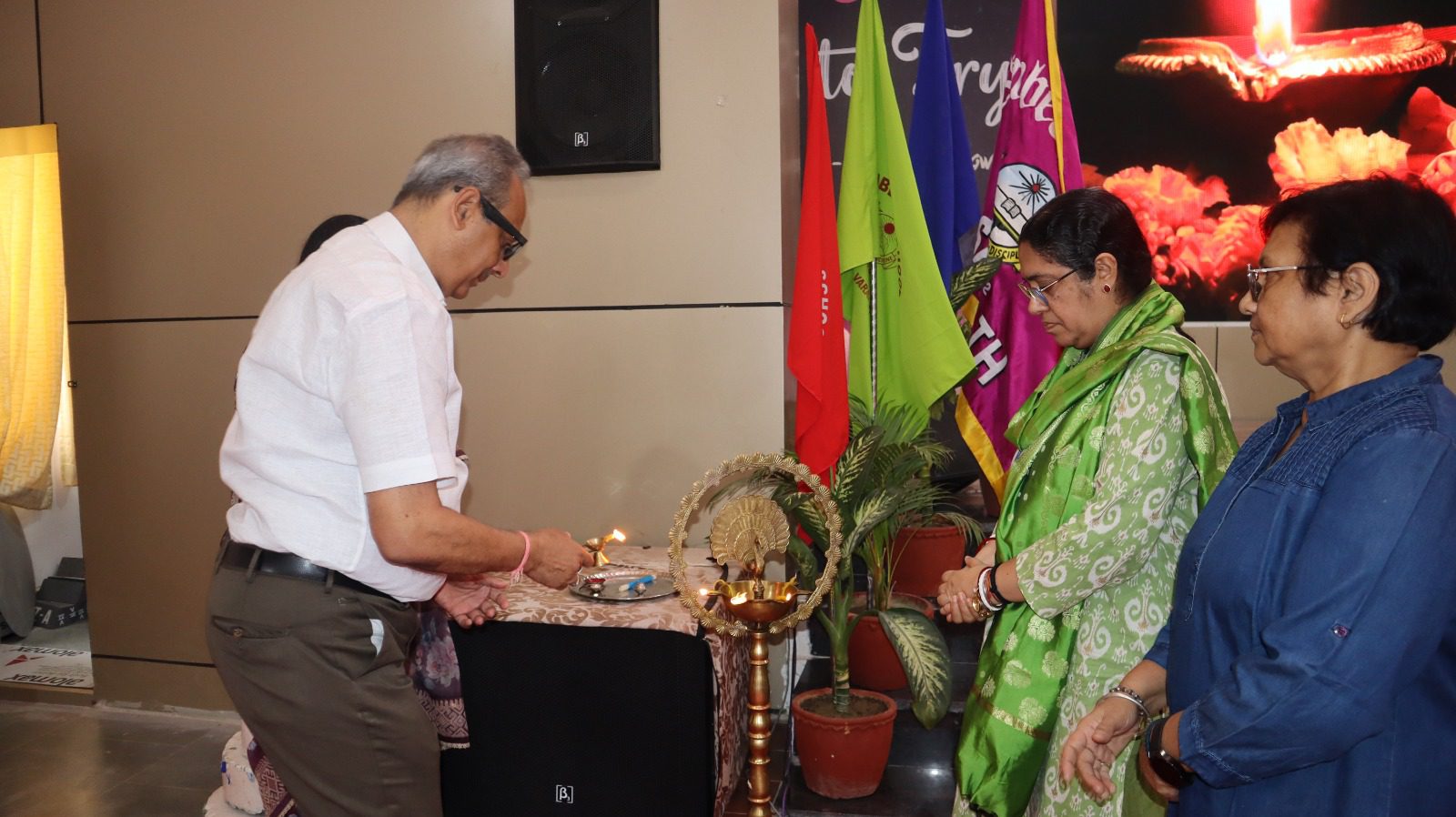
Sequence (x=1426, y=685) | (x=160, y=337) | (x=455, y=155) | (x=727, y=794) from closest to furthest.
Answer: (x=1426, y=685), (x=455, y=155), (x=727, y=794), (x=160, y=337)

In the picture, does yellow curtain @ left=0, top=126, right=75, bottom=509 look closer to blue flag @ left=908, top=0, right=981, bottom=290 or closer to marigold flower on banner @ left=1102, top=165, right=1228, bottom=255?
blue flag @ left=908, top=0, right=981, bottom=290

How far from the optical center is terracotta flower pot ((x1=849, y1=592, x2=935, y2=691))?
10.6 ft

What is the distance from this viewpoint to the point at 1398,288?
109 cm

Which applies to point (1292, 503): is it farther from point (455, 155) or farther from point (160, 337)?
point (160, 337)

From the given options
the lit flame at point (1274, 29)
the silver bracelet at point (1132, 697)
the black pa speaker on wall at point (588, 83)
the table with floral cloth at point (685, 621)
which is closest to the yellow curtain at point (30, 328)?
the black pa speaker on wall at point (588, 83)

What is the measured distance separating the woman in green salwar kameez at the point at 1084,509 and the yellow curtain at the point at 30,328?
4044 mm

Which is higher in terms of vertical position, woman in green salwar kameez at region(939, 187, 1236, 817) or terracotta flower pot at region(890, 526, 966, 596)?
woman in green salwar kameez at region(939, 187, 1236, 817)

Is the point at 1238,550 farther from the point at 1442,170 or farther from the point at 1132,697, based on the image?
the point at 1442,170

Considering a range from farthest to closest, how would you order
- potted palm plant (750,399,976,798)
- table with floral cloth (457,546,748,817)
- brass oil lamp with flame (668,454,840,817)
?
potted palm plant (750,399,976,798), table with floral cloth (457,546,748,817), brass oil lamp with flame (668,454,840,817)

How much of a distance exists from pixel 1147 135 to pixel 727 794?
11.1 ft

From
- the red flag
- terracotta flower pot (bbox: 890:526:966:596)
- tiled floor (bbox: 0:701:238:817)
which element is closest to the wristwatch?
the red flag

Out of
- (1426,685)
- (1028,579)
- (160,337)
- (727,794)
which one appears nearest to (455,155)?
(1028,579)

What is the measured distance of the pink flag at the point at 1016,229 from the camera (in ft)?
10.6

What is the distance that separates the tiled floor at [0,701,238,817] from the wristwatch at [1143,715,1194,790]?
2.95 meters
